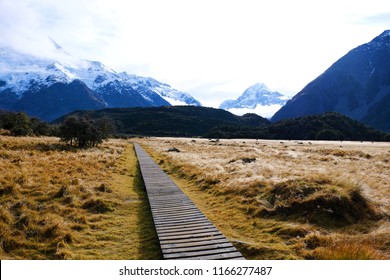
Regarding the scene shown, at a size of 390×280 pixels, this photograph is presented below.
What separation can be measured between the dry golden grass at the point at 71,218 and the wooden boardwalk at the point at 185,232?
546mm

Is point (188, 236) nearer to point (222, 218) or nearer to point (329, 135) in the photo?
point (222, 218)

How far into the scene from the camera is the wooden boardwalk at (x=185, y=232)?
9.53 metres

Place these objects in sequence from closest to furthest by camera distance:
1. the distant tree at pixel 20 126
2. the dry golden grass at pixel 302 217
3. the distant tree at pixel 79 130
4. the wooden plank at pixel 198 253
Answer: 1. the wooden plank at pixel 198 253
2. the dry golden grass at pixel 302 217
3. the distant tree at pixel 79 130
4. the distant tree at pixel 20 126

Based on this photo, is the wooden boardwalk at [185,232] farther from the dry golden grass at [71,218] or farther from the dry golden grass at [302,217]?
the dry golden grass at [302,217]

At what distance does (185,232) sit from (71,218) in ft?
18.3

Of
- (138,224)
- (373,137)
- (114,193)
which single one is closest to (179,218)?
(138,224)

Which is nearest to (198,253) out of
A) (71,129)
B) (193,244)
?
(193,244)

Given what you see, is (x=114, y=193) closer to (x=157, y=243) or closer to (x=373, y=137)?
(x=157, y=243)

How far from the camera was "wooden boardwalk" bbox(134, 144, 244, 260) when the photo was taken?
31.3 feet

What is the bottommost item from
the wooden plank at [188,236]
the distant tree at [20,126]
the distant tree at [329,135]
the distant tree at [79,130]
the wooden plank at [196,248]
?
the distant tree at [329,135]

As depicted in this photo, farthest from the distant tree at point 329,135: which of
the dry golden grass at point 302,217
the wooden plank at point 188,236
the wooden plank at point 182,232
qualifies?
the wooden plank at point 188,236

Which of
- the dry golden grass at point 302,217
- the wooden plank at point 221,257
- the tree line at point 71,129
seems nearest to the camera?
the wooden plank at point 221,257

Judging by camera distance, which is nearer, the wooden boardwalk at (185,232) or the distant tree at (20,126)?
the wooden boardwalk at (185,232)

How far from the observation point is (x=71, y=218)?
13.8 metres
